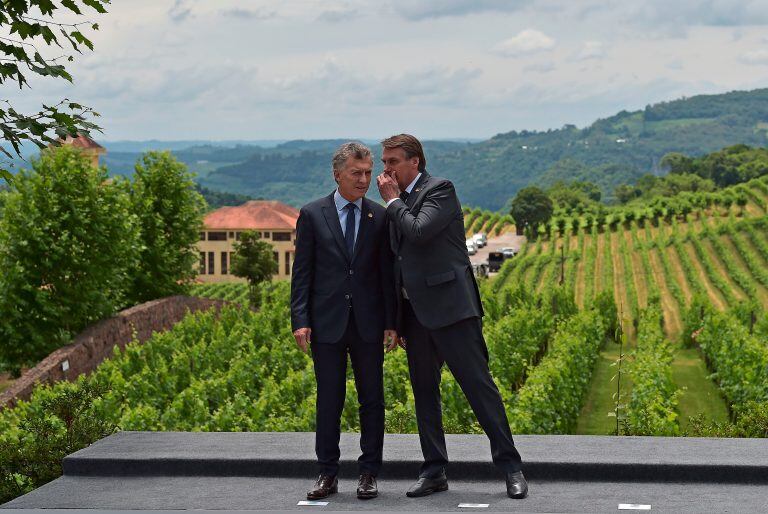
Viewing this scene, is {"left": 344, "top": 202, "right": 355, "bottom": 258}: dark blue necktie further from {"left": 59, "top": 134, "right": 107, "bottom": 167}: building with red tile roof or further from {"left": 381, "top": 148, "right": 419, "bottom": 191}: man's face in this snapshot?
{"left": 59, "top": 134, "right": 107, "bottom": 167}: building with red tile roof

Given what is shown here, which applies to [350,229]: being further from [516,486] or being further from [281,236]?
[281,236]

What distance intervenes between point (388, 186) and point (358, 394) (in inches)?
45.1

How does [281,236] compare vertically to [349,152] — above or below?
below

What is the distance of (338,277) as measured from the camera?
596 cm

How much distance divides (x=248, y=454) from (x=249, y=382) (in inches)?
606

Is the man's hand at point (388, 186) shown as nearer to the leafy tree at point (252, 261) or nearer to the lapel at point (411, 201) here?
the lapel at point (411, 201)

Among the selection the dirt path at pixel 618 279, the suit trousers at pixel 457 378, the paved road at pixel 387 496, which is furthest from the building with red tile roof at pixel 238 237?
the suit trousers at pixel 457 378

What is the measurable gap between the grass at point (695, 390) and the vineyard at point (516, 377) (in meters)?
0.06

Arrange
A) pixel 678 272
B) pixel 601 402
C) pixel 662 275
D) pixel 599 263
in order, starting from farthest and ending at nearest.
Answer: pixel 599 263 → pixel 662 275 → pixel 678 272 → pixel 601 402

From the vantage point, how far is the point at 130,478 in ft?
22.0

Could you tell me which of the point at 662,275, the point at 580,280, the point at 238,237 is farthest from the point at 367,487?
the point at 238,237

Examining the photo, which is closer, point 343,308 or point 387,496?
point 343,308

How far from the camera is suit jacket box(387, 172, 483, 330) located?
18.6 feet

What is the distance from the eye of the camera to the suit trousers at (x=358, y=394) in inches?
234
